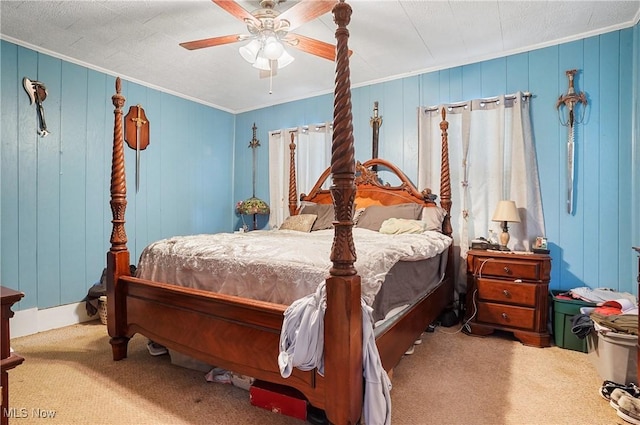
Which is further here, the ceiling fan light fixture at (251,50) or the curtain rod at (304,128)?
the curtain rod at (304,128)

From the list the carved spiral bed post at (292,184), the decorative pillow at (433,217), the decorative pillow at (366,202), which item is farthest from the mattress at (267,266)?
the carved spiral bed post at (292,184)

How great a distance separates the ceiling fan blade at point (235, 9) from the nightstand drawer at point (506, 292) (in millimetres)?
2651

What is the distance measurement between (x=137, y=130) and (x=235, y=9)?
2437mm

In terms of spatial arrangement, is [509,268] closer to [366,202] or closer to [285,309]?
[366,202]

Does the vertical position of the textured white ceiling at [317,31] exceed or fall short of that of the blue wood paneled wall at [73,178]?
it exceeds it

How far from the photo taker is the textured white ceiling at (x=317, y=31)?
96.2 inches

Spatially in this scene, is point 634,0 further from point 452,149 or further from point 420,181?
point 420,181

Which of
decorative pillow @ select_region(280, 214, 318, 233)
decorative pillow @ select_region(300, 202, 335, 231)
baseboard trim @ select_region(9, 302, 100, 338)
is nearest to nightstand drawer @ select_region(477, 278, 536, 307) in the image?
decorative pillow @ select_region(300, 202, 335, 231)

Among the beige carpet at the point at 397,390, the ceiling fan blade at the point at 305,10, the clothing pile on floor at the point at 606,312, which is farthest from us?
the clothing pile on floor at the point at 606,312

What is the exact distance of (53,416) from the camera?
173 cm

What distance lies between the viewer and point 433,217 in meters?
3.18

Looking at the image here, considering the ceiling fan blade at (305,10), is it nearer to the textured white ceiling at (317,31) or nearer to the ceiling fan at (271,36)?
the ceiling fan at (271,36)

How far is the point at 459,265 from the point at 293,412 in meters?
2.34

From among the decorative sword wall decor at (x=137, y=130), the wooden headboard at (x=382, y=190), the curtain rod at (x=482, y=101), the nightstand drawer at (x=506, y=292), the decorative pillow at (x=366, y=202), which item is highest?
the curtain rod at (x=482, y=101)
